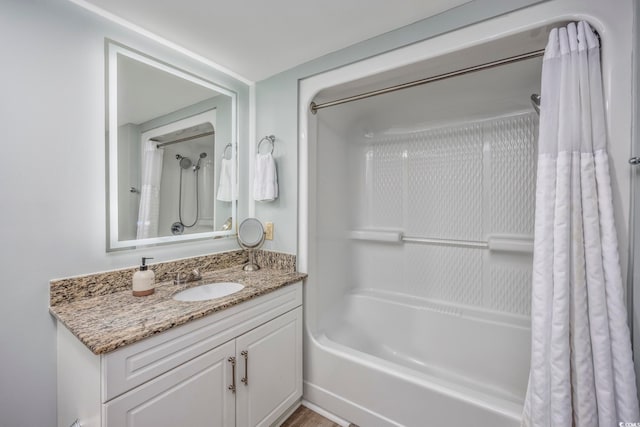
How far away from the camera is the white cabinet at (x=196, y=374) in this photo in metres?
0.97

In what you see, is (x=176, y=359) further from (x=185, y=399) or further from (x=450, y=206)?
(x=450, y=206)

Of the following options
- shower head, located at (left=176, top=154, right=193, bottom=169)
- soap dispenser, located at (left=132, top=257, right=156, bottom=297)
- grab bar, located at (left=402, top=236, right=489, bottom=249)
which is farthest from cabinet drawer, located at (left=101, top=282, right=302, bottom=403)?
grab bar, located at (left=402, top=236, right=489, bottom=249)

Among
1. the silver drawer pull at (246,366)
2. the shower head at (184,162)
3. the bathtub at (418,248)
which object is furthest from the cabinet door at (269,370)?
the shower head at (184,162)

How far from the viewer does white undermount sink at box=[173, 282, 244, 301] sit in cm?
156

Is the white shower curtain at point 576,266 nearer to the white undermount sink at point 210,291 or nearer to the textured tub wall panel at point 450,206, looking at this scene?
the textured tub wall panel at point 450,206

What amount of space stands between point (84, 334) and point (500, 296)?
2428 mm

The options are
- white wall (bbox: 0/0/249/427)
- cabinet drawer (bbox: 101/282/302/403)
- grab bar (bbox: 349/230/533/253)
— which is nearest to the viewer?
cabinet drawer (bbox: 101/282/302/403)

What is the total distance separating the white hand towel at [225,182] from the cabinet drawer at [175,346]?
2.72 ft

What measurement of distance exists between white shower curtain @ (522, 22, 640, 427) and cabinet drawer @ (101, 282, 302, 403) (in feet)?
4.21

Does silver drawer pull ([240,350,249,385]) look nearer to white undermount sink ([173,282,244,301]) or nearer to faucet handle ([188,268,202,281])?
white undermount sink ([173,282,244,301])

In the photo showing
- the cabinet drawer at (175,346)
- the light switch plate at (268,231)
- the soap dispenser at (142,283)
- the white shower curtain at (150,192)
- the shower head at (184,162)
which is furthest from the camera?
the light switch plate at (268,231)

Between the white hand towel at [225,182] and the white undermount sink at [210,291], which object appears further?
the white hand towel at [225,182]

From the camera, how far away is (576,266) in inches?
40.9

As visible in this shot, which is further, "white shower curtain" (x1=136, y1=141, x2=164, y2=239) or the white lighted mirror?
"white shower curtain" (x1=136, y1=141, x2=164, y2=239)
